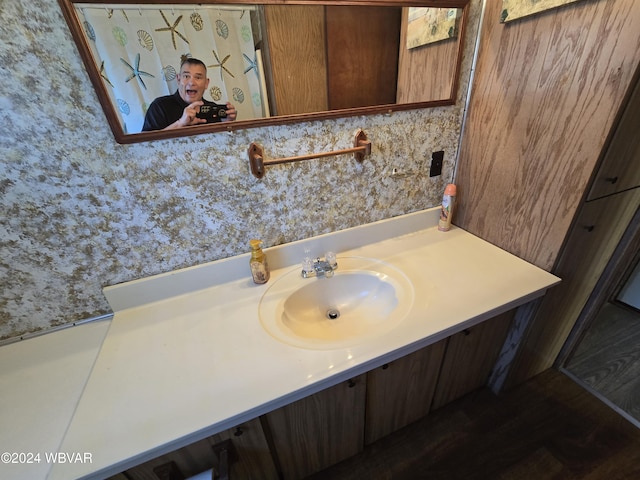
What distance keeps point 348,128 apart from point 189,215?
0.59 m

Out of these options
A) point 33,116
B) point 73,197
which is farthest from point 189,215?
point 33,116

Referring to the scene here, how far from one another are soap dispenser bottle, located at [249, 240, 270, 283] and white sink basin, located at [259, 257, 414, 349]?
0.05 meters

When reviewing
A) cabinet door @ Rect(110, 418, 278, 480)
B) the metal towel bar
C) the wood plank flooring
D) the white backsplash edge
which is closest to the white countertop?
the white backsplash edge

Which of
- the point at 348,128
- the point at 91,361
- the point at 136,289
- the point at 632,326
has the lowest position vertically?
the point at 632,326

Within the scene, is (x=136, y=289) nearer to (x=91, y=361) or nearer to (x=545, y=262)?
(x=91, y=361)

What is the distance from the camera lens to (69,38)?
24.0 inches

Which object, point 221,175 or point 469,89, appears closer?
point 221,175

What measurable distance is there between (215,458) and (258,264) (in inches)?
21.0

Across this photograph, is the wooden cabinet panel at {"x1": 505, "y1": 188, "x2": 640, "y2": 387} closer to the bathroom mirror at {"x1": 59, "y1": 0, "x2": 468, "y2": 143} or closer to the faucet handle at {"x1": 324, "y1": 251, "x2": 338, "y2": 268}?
the bathroom mirror at {"x1": 59, "y1": 0, "x2": 468, "y2": 143}

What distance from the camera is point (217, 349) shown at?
29.2 inches

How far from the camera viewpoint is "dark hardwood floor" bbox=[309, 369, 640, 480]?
3.54 feet

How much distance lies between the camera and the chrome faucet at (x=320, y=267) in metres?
0.99

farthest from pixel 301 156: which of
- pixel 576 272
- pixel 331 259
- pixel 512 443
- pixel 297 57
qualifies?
pixel 512 443

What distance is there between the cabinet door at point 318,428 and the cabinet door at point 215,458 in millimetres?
41
